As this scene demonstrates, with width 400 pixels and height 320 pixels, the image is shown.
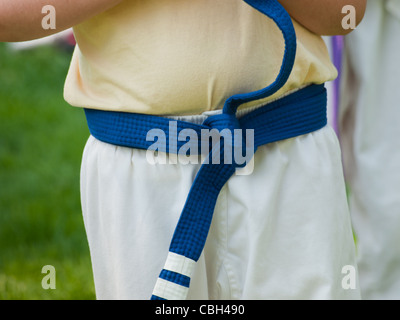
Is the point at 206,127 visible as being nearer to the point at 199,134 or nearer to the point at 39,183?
the point at 199,134

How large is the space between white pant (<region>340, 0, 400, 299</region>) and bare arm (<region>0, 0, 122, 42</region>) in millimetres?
648

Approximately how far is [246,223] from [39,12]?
0.43m

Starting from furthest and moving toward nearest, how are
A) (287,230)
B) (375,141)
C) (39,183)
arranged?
(39,183) < (375,141) < (287,230)

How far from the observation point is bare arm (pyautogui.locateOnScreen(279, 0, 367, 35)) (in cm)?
91

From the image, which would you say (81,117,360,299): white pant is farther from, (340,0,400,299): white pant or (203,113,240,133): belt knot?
(340,0,400,299): white pant

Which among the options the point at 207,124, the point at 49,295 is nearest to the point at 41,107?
the point at 49,295

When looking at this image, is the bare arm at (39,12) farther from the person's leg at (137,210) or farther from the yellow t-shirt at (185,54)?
the person's leg at (137,210)

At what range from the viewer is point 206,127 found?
36.8 inches

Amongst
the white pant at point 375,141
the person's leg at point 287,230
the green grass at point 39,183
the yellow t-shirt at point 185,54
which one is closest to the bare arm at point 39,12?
the yellow t-shirt at point 185,54

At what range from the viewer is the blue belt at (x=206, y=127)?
0.91 metres

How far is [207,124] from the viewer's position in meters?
0.94

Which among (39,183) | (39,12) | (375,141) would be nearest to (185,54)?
(39,12)
